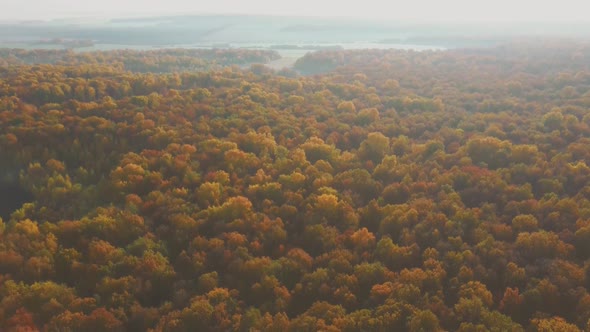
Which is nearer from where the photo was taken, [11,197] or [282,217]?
[282,217]

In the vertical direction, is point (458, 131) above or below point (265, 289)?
above

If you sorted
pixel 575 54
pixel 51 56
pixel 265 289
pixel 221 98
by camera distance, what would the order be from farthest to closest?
pixel 51 56 → pixel 575 54 → pixel 221 98 → pixel 265 289

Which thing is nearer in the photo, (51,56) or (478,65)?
(478,65)

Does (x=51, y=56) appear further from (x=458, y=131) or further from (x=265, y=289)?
(x=265, y=289)

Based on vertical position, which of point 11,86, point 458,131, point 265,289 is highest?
point 11,86

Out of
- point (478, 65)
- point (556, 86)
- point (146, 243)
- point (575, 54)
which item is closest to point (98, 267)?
point (146, 243)

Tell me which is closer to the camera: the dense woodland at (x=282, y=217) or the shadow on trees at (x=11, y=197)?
the dense woodland at (x=282, y=217)

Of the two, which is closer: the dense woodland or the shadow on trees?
the dense woodland

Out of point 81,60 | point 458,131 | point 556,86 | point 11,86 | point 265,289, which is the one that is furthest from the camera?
point 81,60
